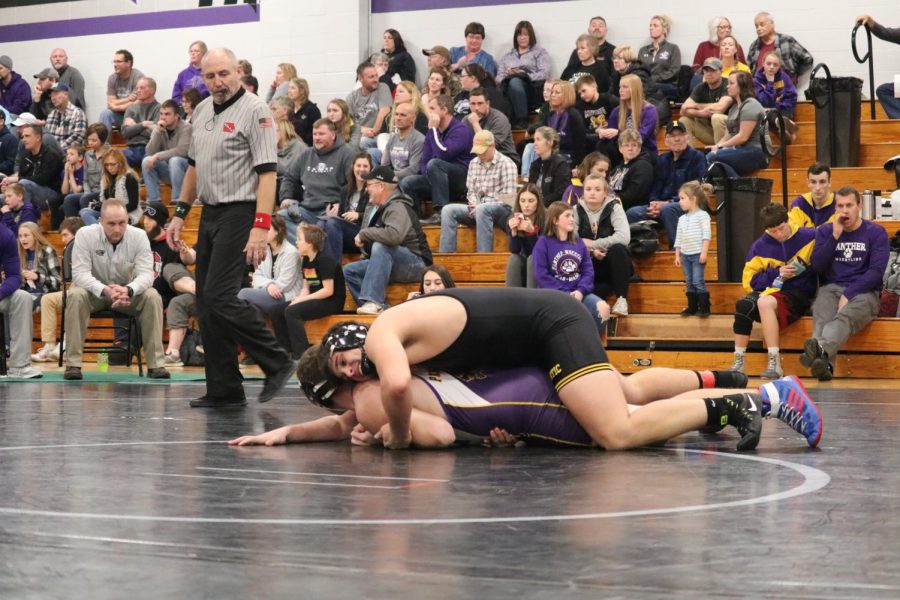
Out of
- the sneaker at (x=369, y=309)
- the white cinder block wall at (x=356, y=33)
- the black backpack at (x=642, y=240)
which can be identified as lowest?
the sneaker at (x=369, y=309)

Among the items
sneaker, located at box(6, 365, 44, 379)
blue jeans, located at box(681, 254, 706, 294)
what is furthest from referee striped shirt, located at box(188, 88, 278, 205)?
blue jeans, located at box(681, 254, 706, 294)

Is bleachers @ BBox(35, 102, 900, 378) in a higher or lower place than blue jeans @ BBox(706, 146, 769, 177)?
lower

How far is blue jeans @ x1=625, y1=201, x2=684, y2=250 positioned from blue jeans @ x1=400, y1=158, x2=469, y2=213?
1587 mm

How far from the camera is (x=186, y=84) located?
48.9 ft

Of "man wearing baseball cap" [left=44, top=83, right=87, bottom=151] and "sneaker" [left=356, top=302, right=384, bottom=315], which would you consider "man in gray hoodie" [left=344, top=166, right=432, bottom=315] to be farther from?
"man wearing baseball cap" [left=44, top=83, right=87, bottom=151]

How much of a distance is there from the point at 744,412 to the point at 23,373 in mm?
5797

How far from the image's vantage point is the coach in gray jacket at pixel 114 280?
8.84m

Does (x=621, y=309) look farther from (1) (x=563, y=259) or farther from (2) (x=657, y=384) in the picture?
(2) (x=657, y=384)

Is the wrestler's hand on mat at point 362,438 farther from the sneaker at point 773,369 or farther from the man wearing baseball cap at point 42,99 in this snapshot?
the man wearing baseball cap at point 42,99

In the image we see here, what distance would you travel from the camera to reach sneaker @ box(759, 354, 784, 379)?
850 centimetres

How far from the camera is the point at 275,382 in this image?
6449 mm

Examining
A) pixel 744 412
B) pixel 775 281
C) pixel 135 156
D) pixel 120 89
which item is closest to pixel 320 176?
pixel 135 156

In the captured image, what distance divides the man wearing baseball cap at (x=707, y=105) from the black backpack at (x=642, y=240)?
1.69 m

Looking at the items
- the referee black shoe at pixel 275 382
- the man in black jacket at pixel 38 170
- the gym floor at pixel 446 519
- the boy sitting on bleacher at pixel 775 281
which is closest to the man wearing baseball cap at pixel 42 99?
the man in black jacket at pixel 38 170
